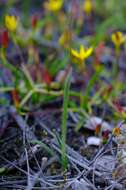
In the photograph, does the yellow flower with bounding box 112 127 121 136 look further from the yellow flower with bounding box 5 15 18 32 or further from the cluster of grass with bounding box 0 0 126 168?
the yellow flower with bounding box 5 15 18 32

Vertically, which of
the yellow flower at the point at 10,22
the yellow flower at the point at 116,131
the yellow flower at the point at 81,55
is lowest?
the yellow flower at the point at 116,131

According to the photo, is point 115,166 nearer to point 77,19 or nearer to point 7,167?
point 7,167

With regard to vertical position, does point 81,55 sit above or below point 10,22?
below

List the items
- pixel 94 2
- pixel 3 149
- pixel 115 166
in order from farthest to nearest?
pixel 94 2 < pixel 3 149 < pixel 115 166

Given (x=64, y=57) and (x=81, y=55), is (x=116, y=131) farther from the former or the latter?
(x=64, y=57)

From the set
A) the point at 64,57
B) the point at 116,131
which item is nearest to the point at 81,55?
the point at 64,57

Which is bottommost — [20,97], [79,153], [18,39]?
[79,153]

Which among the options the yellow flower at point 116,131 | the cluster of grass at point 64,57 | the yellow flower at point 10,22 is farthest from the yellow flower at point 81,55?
the yellow flower at point 116,131

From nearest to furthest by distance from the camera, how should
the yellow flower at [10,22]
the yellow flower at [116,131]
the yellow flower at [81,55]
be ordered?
the yellow flower at [116,131], the yellow flower at [81,55], the yellow flower at [10,22]

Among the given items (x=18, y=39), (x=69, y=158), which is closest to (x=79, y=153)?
(x=69, y=158)

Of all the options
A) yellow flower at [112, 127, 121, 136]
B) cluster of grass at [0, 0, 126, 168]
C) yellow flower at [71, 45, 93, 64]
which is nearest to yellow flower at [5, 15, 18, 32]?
cluster of grass at [0, 0, 126, 168]

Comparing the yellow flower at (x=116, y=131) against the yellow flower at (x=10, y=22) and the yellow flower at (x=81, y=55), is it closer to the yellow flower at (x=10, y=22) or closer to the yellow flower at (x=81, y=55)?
the yellow flower at (x=81, y=55)
